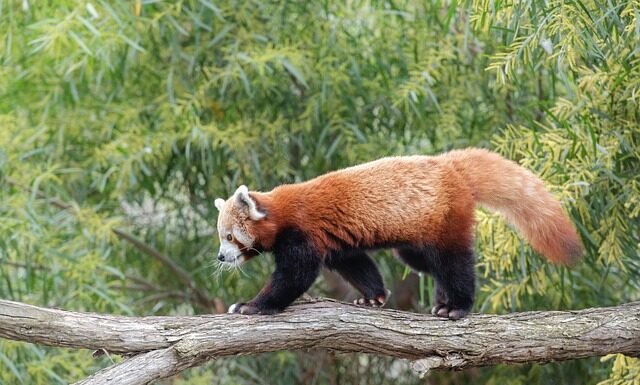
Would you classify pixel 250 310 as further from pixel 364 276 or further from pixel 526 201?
pixel 526 201

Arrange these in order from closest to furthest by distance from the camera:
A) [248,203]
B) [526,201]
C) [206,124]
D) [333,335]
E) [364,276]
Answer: [333,335]
[248,203]
[526,201]
[364,276]
[206,124]

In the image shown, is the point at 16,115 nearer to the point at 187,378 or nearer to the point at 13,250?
the point at 13,250

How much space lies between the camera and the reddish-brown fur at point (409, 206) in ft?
8.90

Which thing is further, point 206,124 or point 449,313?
point 206,124

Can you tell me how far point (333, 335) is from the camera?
254 centimetres

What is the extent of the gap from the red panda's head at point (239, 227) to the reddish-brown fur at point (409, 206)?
0.04ft

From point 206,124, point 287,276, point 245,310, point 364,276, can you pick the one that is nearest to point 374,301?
point 364,276

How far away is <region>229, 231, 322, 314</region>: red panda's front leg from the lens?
8.47 ft

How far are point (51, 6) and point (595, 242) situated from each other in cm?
237

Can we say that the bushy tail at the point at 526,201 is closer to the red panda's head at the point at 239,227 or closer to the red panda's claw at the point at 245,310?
the red panda's head at the point at 239,227

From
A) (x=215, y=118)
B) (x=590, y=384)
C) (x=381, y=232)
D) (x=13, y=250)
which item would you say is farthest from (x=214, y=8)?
(x=590, y=384)

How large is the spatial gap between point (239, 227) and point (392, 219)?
0.44 m

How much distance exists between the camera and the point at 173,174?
435 cm

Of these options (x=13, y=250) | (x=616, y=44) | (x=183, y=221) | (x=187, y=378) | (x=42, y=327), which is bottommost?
(x=187, y=378)
